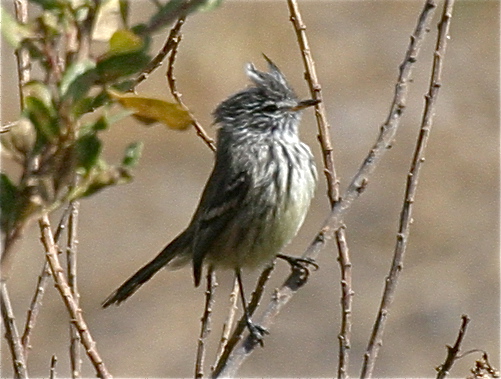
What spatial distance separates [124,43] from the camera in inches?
61.6

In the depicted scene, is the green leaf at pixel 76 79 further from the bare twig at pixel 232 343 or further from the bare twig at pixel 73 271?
the bare twig at pixel 73 271

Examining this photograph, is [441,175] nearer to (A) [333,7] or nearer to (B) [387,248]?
(B) [387,248]

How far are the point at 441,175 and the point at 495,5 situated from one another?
324cm

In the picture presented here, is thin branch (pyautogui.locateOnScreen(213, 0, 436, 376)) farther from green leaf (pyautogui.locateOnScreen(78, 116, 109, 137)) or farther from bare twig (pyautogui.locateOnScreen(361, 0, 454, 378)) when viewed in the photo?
green leaf (pyautogui.locateOnScreen(78, 116, 109, 137))

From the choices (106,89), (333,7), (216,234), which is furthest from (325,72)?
(106,89)

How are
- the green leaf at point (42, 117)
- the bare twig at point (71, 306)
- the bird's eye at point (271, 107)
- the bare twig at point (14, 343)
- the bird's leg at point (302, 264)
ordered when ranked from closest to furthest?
the green leaf at point (42, 117), the bare twig at point (71, 306), the bare twig at point (14, 343), the bird's leg at point (302, 264), the bird's eye at point (271, 107)

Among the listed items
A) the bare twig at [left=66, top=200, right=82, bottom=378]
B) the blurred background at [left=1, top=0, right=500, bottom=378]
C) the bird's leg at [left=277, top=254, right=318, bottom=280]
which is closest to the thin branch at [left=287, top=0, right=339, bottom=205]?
the bird's leg at [left=277, top=254, right=318, bottom=280]

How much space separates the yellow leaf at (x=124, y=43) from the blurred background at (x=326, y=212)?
6.69 m

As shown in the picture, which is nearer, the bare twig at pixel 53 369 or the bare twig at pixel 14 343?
the bare twig at pixel 14 343

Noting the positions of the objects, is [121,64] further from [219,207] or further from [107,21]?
[219,207]

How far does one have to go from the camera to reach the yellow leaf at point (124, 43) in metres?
1.56

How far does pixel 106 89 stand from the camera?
5.33 ft

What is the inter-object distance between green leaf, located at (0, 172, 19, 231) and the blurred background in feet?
21.6

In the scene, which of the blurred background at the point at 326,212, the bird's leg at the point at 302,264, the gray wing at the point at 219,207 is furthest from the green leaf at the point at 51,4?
the blurred background at the point at 326,212
